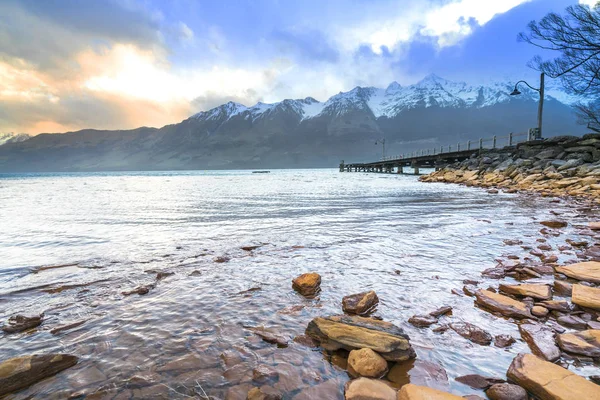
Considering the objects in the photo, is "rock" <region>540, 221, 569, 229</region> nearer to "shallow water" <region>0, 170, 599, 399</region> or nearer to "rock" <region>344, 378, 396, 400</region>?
"shallow water" <region>0, 170, 599, 399</region>

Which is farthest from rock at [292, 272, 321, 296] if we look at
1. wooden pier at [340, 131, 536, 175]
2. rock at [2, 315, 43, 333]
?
wooden pier at [340, 131, 536, 175]

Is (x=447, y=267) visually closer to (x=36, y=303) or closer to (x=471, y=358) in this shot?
(x=471, y=358)

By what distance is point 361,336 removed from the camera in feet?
8.05

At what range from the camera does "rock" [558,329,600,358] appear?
7.69ft

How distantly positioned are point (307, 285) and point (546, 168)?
85.4 feet

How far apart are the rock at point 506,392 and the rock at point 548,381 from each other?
0.25ft

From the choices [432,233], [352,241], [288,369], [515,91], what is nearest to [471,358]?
[288,369]

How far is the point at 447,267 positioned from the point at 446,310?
66.9 inches

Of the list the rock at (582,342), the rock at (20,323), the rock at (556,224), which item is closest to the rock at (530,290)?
the rock at (582,342)

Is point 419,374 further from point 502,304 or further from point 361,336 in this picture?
point 502,304

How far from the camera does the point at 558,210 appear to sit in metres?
10.6

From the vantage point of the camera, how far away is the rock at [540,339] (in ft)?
7.77

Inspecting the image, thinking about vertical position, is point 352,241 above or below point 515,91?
below

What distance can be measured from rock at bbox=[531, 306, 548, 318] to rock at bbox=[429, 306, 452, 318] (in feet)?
2.79
